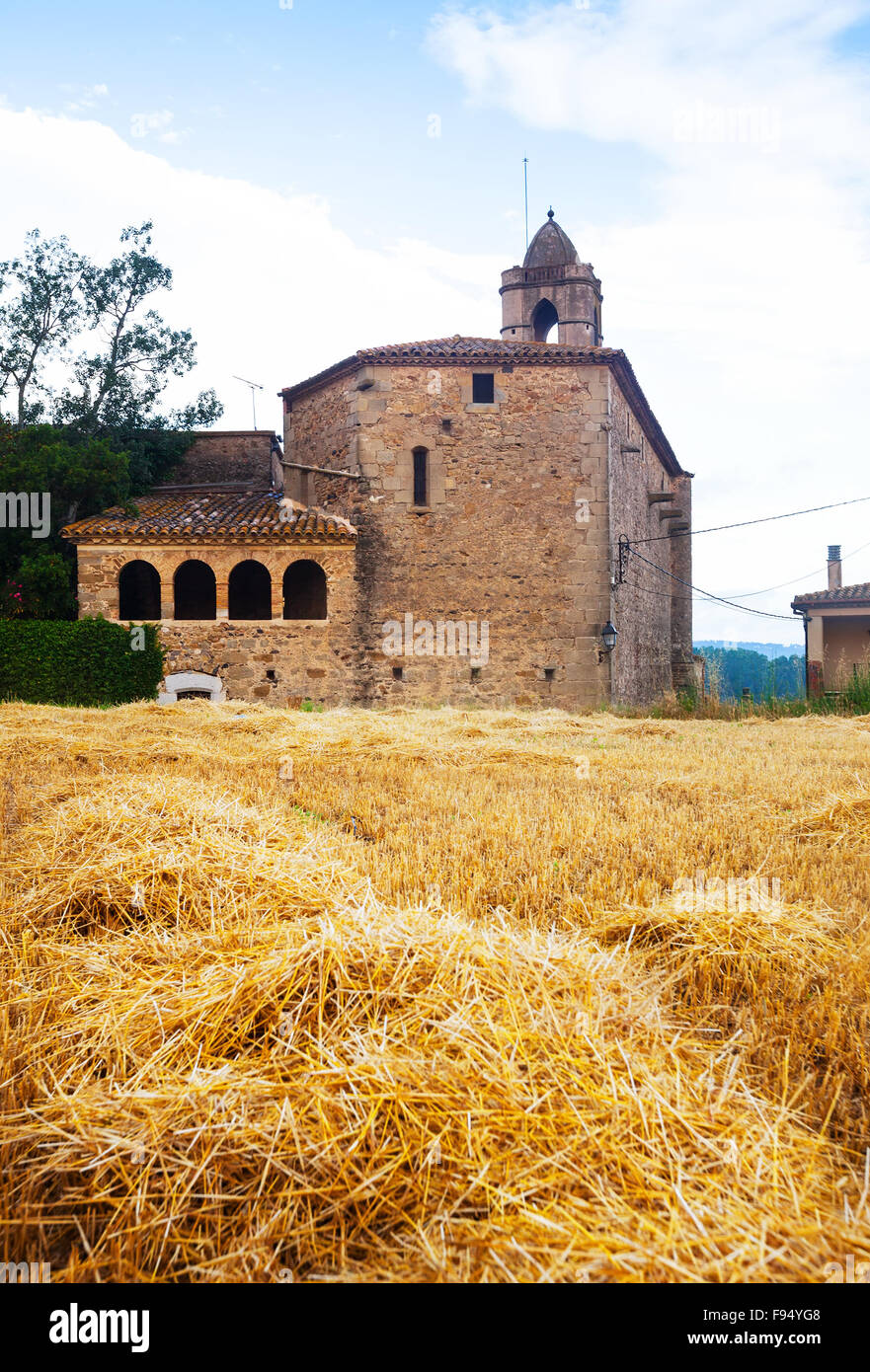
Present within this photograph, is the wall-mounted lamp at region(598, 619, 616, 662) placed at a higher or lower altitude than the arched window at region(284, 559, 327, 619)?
lower

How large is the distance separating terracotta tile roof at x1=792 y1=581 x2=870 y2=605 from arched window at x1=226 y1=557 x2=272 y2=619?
50.5 ft

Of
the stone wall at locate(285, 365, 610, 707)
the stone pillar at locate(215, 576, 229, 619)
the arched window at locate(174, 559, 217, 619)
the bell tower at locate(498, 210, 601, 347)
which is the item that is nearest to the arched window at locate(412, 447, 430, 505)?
the stone wall at locate(285, 365, 610, 707)

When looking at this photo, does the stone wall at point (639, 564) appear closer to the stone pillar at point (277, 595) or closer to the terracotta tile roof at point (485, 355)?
the terracotta tile roof at point (485, 355)

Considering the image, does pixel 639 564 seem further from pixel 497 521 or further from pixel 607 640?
pixel 497 521

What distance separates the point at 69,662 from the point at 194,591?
5436 millimetres

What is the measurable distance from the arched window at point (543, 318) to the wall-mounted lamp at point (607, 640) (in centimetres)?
1006

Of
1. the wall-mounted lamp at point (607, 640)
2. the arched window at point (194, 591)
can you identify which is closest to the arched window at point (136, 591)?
the arched window at point (194, 591)

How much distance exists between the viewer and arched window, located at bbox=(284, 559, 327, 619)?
61.9 ft

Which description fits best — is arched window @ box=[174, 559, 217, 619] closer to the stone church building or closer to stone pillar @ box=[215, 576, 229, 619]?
the stone church building

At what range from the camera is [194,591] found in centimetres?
1947

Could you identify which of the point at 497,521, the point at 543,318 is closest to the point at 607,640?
the point at 497,521

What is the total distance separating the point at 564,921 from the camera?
9.17ft

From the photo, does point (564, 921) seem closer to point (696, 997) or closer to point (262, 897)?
point (696, 997)

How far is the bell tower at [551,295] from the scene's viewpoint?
72.8ft
